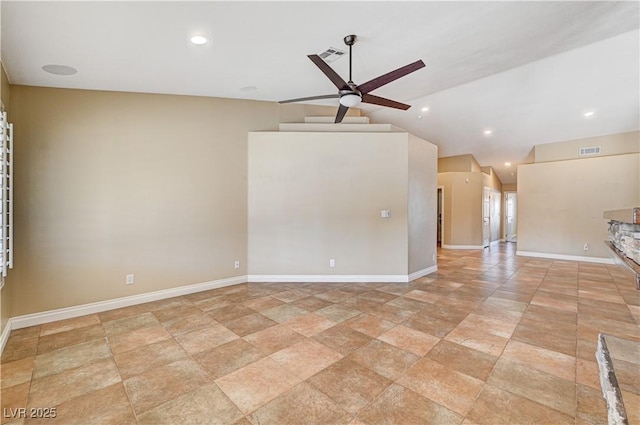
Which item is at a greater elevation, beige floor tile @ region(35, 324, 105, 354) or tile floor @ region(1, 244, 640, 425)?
tile floor @ region(1, 244, 640, 425)

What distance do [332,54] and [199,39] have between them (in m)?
1.53

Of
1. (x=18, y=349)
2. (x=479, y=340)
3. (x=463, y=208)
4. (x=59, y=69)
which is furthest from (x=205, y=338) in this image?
(x=463, y=208)

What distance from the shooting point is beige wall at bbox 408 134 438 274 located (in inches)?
210

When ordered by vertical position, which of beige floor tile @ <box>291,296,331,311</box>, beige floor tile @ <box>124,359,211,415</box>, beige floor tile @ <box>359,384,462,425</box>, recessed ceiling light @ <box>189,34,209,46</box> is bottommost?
beige floor tile @ <box>124,359,211,415</box>

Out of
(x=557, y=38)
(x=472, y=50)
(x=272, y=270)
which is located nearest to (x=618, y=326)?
(x=557, y=38)

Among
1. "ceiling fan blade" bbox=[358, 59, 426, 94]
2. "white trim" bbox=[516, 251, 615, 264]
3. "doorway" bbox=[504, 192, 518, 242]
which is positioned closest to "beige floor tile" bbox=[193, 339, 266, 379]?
"ceiling fan blade" bbox=[358, 59, 426, 94]

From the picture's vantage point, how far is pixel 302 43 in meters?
3.26

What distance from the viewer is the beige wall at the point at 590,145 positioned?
22.5 ft

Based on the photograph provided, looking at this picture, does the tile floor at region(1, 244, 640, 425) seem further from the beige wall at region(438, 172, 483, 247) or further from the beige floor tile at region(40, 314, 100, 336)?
the beige wall at region(438, 172, 483, 247)

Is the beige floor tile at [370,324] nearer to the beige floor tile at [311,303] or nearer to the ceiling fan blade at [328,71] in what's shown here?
the beige floor tile at [311,303]

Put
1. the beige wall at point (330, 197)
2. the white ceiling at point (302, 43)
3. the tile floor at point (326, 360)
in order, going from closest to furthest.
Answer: the tile floor at point (326, 360)
the white ceiling at point (302, 43)
the beige wall at point (330, 197)

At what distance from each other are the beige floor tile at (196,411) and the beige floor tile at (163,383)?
0.07 meters

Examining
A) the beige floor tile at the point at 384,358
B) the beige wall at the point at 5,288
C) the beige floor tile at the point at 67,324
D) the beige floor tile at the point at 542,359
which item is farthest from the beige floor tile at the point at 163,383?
the beige floor tile at the point at 542,359

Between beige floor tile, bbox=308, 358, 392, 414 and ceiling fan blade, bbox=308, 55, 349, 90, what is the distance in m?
2.82
